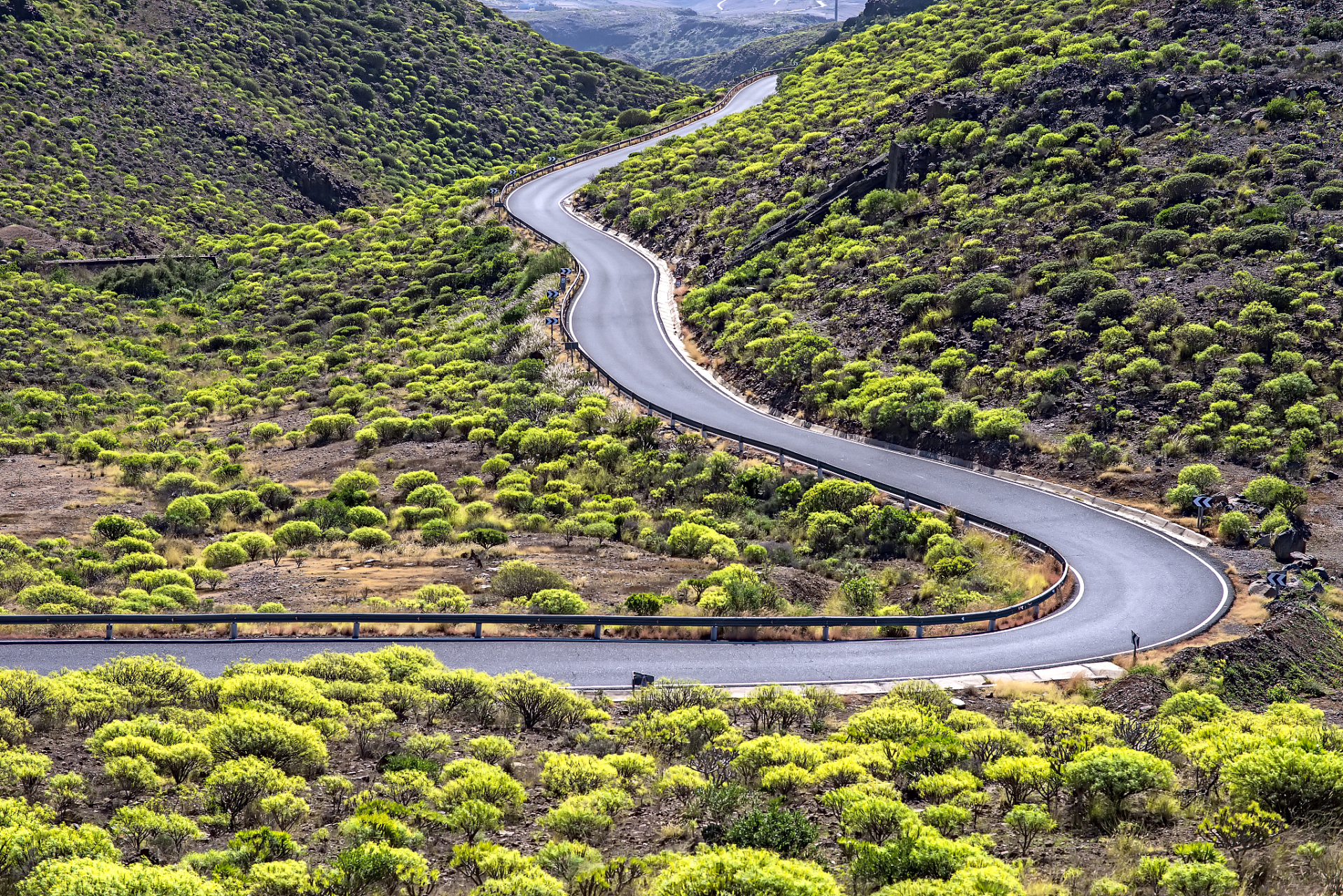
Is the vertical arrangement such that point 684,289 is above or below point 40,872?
above

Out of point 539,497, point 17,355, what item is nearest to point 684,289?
point 539,497

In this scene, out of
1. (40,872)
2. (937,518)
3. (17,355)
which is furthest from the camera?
(17,355)

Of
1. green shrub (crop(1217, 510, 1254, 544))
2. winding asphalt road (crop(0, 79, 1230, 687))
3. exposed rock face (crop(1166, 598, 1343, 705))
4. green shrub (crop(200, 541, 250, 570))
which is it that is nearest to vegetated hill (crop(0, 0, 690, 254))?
green shrub (crop(200, 541, 250, 570))

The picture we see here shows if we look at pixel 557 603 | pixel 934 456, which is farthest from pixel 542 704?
pixel 934 456

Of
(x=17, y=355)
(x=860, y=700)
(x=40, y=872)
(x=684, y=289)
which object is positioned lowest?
(x=860, y=700)

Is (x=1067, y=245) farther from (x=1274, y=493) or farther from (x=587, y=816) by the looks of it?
(x=587, y=816)

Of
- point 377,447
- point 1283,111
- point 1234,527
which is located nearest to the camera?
point 1234,527

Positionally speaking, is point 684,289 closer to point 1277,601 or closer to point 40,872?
point 1277,601
